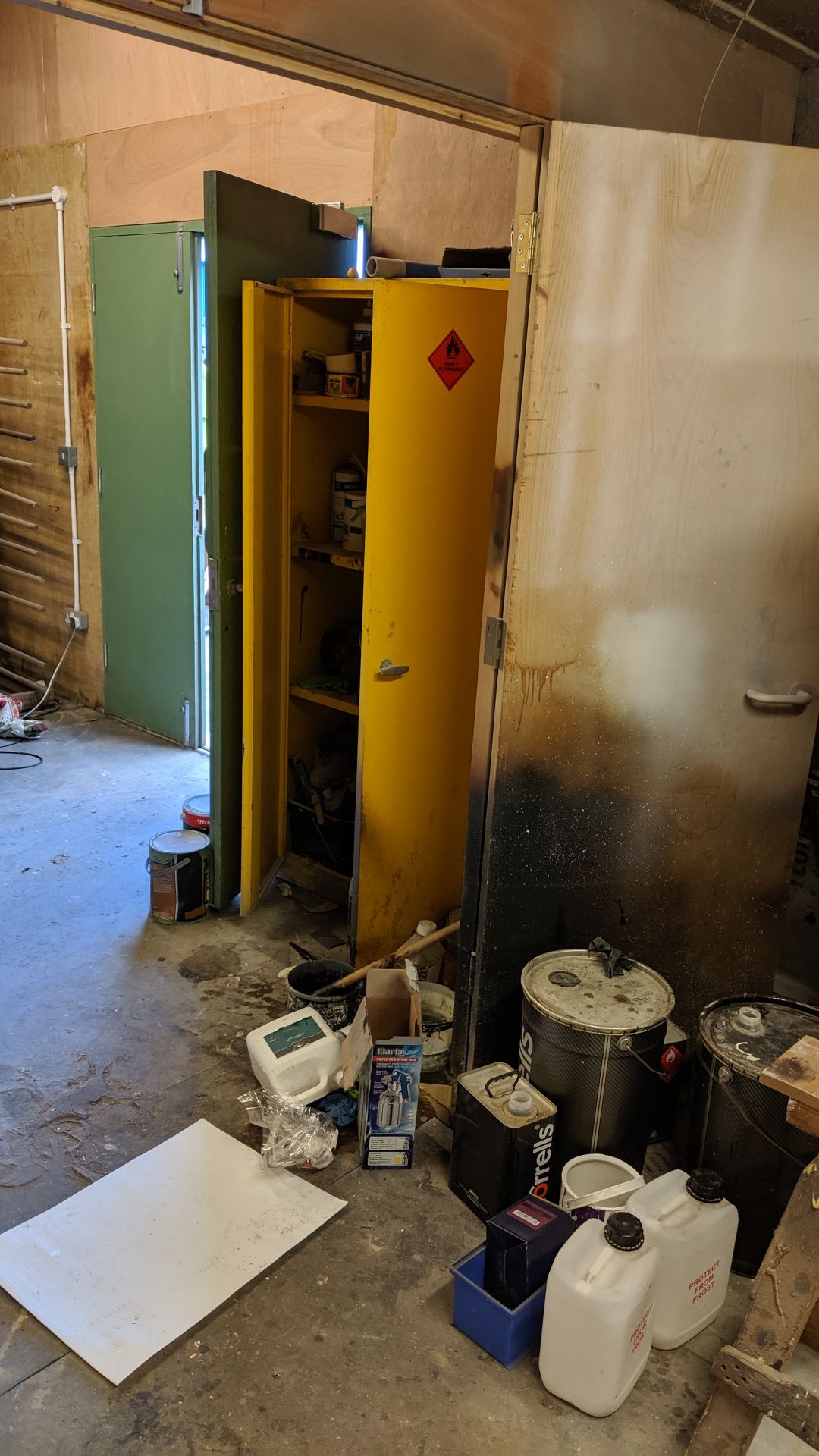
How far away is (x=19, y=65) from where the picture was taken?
4.82 m

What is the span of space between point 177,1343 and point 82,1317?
0.18 m

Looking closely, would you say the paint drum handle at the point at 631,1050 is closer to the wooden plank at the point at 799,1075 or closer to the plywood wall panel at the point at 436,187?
the wooden plank at the point at 799,1075

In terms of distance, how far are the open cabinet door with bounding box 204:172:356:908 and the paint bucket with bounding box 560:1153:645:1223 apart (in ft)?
5.09

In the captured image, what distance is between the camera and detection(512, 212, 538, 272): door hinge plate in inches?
79.0

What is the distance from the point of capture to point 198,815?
→ 3.45 meters

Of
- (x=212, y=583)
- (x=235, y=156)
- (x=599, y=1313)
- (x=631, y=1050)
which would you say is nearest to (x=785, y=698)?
(x=631, y=1050)

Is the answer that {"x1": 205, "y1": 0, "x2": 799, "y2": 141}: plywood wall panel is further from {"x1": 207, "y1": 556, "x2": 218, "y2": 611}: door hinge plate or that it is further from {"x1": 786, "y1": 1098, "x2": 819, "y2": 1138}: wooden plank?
{"x1": 786, "y1": 1098, "x2": 819, "y2": 1138}: wooden plank

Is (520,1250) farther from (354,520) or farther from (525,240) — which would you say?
(354,520)

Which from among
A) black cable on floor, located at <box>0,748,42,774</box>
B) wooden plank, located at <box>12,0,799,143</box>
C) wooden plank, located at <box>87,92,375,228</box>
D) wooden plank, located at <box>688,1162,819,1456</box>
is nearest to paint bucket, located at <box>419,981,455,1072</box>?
wooden plank, located at <box>688,1162,819,1456</box>

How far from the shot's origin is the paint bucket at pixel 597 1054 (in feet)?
6.88

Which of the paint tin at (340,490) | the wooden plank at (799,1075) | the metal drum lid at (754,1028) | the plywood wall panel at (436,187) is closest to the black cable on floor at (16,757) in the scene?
the paint tin at (340,490)

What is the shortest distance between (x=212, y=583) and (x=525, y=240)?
1.38 metres

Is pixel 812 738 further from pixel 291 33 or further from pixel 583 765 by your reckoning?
pixel 291 33

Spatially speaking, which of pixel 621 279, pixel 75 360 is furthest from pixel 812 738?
pixel 75 360
